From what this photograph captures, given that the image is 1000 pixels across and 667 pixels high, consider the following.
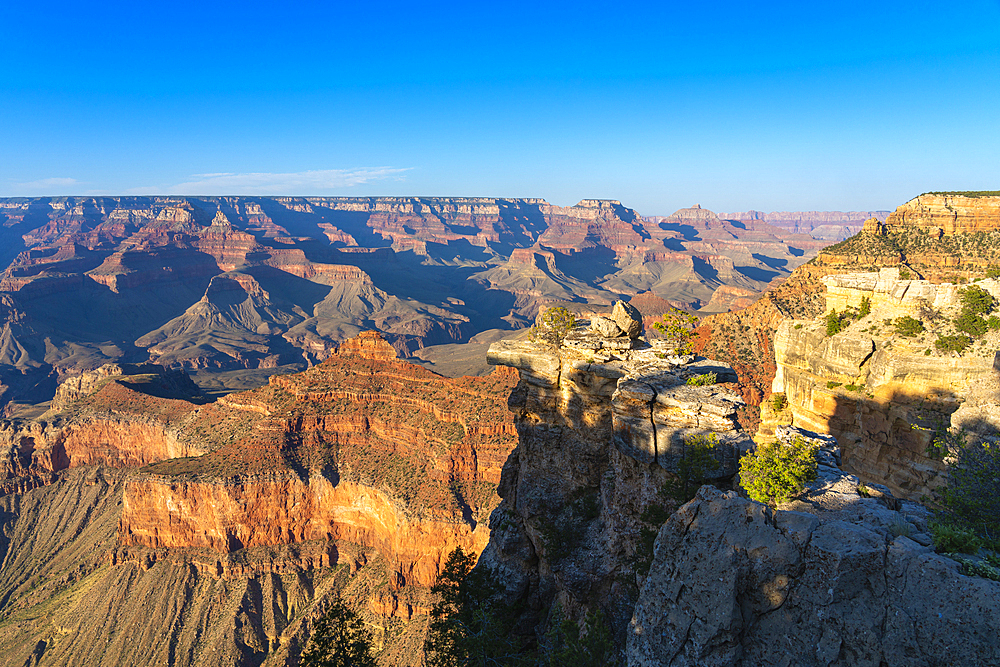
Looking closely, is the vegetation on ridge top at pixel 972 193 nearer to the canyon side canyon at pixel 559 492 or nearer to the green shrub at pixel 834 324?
the canyon side canyon at pixel 559 492

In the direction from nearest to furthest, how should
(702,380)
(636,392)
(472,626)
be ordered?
(636,392), (702,380), (472,626)

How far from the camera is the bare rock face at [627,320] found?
69.6ft

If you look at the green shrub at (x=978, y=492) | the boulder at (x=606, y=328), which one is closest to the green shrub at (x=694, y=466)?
the boulder at (x=606, y=328)

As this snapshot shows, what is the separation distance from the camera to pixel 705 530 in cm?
1051

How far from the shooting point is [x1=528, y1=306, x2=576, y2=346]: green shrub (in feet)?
72.4

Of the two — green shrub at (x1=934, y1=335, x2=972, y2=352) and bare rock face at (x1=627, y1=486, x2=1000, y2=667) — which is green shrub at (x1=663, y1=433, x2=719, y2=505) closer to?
bare rock face at (x1=627, y1=486, x2=1000, y2=667)

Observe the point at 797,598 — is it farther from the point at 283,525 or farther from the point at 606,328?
the point at 283,525

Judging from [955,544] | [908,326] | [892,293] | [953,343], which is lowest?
[955,544]

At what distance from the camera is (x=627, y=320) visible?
21406mm

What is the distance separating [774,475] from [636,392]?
464 cm

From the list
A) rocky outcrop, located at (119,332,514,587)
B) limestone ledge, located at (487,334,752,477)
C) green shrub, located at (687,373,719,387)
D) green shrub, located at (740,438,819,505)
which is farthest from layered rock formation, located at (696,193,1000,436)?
green shrub, located at (740,438,819,505)

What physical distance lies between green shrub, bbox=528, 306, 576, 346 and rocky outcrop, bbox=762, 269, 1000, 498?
1259 centimetres

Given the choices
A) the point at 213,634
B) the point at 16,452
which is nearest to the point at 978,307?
the point at 213,634

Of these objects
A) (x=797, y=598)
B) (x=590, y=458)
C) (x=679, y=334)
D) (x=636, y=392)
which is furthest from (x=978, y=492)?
(x=590, y=458)
